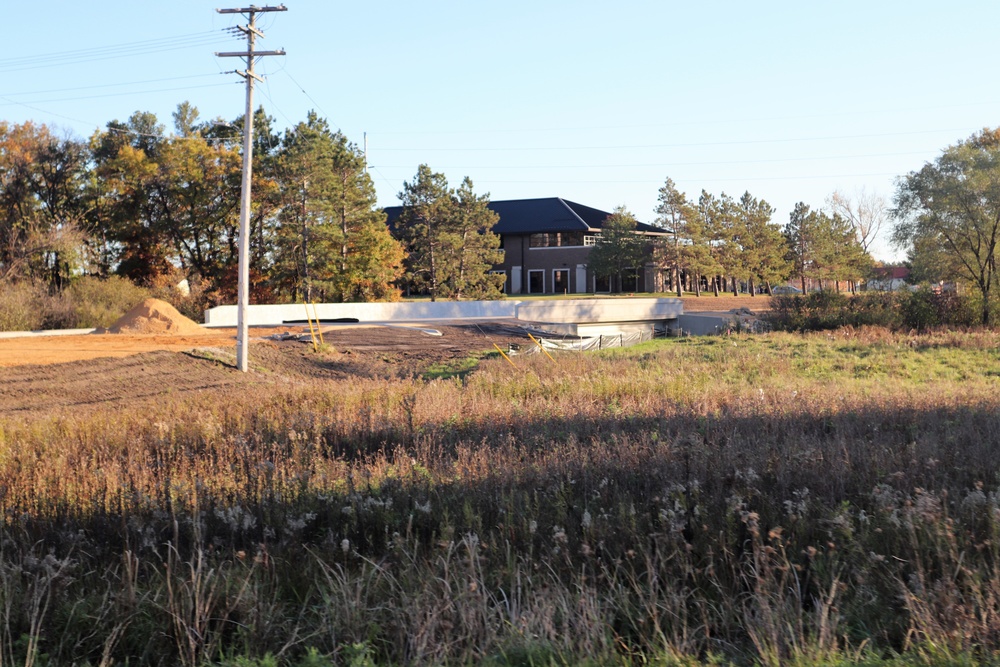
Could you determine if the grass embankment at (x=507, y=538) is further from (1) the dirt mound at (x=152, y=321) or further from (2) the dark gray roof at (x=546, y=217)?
(2) the dark gray roof at (x=546, y=217)

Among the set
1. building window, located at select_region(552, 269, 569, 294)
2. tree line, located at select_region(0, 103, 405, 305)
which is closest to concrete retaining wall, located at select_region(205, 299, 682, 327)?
tree line, located at select_region(0, 103, 405, 305)

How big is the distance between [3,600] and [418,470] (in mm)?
3814

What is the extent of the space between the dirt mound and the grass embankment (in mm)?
18865

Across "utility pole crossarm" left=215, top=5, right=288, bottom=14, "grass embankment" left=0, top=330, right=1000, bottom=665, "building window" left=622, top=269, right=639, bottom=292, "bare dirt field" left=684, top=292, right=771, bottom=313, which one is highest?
"utility pole crossarm" left=215, top=5, right=288, bottom=14

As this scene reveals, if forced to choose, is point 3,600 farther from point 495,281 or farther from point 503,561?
point 495,281

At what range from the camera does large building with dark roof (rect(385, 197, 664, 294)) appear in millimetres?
70500

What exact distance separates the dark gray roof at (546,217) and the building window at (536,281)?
141 inches

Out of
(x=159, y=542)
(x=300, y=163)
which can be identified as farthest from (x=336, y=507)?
(x=300, y=163)

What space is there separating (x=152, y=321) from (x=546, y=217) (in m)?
46.9

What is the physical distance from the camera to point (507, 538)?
5957 millimetres

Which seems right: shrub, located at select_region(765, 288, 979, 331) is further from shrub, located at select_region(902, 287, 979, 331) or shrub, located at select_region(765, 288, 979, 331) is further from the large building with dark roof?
the large building with dark roof

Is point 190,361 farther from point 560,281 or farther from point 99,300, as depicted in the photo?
point 560,281

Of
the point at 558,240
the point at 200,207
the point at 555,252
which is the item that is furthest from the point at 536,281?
the point at 200,207

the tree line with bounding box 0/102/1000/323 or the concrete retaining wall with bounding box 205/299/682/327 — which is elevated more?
the tree line with bounding box 0/102/1000/323
